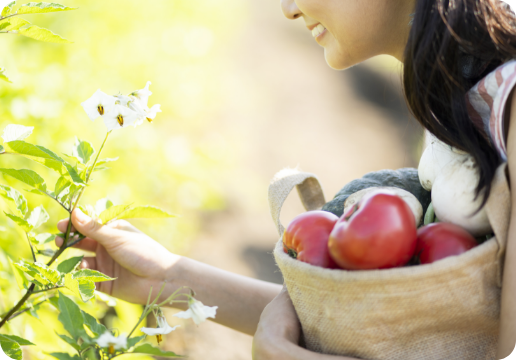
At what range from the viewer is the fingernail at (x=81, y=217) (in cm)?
110

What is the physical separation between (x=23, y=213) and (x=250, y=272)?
243 centimetres

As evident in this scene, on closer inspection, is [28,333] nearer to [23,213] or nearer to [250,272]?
[23,213]

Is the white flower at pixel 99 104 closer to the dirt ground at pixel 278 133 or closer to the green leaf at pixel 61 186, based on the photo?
the green leaf at pixel 61 186

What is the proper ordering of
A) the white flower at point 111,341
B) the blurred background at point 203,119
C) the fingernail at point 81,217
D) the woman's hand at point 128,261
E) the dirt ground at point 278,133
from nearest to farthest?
the white flower at point 111,341 → the fingernail at point 81,217 → the woman's hand at point 128,261 → the blurred background at point 203,119 → the dirt ground at point 278,133

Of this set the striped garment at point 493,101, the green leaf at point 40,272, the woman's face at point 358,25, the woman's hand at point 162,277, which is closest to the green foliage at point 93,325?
the green leaf at point 40,272

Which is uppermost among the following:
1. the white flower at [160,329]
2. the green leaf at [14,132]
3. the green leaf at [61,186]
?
the green leaf at [14,132]

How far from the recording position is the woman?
35.1 inches

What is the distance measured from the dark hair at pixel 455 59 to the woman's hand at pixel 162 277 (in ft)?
2.59

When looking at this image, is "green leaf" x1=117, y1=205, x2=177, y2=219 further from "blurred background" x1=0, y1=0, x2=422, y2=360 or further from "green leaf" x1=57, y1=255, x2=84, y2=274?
"blurred background" x1=0, y1=0, x2=422, y2=360

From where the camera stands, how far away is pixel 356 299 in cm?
85

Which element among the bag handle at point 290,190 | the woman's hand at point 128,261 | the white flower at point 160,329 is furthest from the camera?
the woman's hand at point 128,261

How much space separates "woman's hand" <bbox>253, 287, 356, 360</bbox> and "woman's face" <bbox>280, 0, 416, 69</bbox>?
724 millimetres

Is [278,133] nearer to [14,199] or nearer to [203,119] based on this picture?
[203,119]

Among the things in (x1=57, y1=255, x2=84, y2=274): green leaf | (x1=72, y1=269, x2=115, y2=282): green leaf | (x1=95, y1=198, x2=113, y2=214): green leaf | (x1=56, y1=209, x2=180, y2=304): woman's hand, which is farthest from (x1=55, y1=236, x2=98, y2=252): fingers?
(x1=72, y1=269, x2=115, y2=282): green leaf
